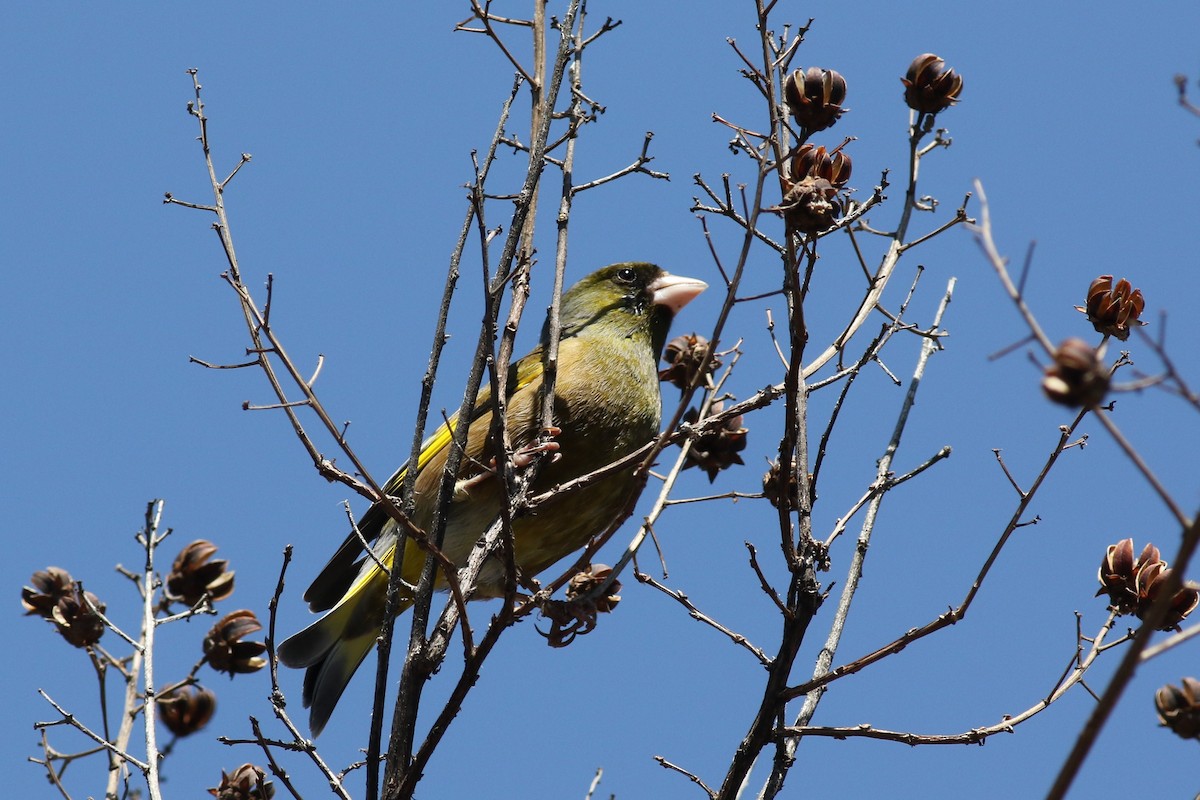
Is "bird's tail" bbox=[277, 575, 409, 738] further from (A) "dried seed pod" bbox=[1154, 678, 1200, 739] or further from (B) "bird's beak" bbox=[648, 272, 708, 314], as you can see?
(A) "dried seed pod" bbox=[1154, 678, 1200, 739]

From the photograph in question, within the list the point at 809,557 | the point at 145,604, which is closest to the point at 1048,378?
the point at 809,557

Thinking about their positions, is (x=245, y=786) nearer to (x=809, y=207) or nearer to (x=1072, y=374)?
(x=809, y=207)

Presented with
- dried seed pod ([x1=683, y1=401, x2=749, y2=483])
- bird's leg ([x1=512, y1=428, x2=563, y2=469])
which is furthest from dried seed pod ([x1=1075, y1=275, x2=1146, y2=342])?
bird's leg ([x1=512, y1=428, x2=563, y2=469])

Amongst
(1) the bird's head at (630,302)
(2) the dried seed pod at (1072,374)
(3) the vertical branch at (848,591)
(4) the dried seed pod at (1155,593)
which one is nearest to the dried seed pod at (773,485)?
(3) the vertical branch at (848,591)

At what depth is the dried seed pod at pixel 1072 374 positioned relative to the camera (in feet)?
4.70

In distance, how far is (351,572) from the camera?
481 cm

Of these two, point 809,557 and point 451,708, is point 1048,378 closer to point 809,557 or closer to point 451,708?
point 809,557

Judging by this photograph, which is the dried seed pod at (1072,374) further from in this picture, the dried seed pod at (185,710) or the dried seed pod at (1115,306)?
the dried seed pod at (185,710)

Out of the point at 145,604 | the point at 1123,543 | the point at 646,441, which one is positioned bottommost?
the point at 1123,543

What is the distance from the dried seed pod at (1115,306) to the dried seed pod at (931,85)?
26.1 inches

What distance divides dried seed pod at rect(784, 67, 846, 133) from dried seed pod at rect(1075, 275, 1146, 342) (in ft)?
2.71

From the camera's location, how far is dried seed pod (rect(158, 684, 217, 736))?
347cm

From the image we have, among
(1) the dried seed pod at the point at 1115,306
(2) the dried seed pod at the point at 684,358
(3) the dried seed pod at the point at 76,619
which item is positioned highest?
(2) the dried seed pod at the point at 684,358

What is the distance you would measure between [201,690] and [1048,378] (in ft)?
9.18
